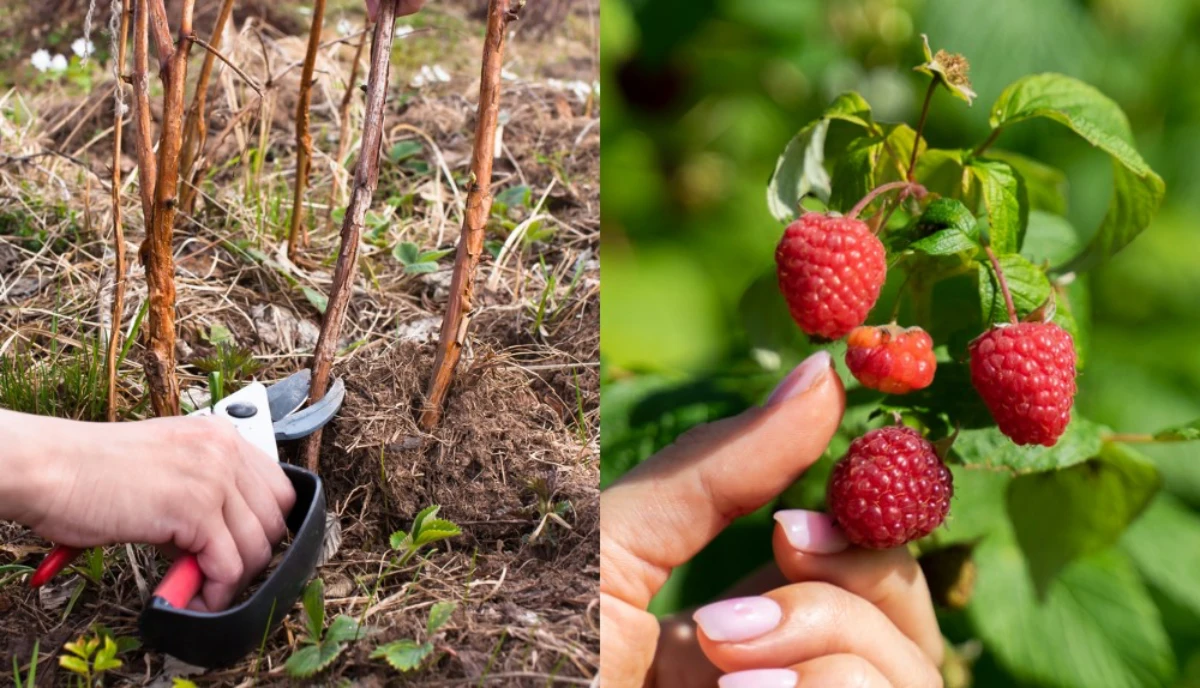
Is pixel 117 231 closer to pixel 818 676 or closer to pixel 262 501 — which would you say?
pixel 262 501

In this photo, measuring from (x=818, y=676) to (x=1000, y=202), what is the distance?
0.32 metres

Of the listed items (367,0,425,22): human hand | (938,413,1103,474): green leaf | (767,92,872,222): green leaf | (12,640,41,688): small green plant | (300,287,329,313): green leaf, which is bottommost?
(12,640,41,688): small green plant

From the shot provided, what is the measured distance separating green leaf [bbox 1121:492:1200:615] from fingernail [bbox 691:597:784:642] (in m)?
0.30

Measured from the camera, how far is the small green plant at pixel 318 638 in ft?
2.33

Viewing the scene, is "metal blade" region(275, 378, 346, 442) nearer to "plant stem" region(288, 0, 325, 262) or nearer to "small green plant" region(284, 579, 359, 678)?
"small green plant" region(284, 579, 359, 678)

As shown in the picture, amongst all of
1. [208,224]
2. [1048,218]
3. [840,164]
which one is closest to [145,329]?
[208,224]

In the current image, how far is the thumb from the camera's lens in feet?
2.24

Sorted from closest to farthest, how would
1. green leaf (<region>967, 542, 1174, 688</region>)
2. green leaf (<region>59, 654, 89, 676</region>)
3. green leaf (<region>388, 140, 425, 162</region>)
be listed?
green leaf (<region>59, 654, 89, 676</region>) < green leaf (<region>967, 542, 1174, 688</region>) < green leaf (<region>388, 140, 425, 162</region>)

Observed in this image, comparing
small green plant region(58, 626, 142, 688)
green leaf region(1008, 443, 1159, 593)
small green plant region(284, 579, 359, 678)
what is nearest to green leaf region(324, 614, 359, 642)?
small green plant region(284, 579, 359, 678)

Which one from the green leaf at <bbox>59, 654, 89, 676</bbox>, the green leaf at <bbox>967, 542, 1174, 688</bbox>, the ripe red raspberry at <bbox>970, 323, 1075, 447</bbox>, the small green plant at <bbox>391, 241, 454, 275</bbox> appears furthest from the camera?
the small green plant at <bbox>391, 241, 454, 275</bbox>

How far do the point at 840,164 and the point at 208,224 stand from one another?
0.68 metres

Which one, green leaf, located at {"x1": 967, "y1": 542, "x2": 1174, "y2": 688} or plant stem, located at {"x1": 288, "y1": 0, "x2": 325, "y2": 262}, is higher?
plant stem, located at {"x1": 288, "y1": 0, "x2": 325, "y2": 262}

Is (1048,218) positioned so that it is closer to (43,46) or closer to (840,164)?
(840,164)

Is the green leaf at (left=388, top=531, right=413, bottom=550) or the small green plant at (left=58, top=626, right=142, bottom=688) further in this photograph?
the green leaf at (left=388, top=531, right=413, bottom=550)
